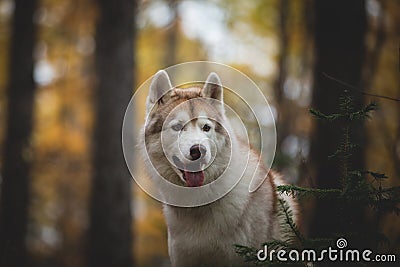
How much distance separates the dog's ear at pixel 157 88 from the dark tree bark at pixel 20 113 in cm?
526

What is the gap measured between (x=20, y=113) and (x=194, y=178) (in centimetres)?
754

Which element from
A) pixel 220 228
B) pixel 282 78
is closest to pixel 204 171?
pixel 220 228

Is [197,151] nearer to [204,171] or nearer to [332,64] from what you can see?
[204,171]

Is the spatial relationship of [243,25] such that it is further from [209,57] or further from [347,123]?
[347,123]

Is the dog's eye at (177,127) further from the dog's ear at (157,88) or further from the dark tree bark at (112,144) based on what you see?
the dark tree bark at (112,144)

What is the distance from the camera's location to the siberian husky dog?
141 inches

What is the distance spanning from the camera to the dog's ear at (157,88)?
12.4 ft

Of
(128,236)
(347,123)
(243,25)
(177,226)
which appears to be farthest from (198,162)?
(243,25)

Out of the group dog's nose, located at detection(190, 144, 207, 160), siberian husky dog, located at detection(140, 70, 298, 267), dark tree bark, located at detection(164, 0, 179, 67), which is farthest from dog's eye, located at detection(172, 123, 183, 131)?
dark tree bark, located at detection(164, 0, 179, 67)

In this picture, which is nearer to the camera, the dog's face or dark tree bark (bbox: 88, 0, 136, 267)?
the dog's face

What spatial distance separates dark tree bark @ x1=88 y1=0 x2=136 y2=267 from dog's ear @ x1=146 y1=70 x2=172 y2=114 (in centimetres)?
469

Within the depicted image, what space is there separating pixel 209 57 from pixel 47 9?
4.83 m

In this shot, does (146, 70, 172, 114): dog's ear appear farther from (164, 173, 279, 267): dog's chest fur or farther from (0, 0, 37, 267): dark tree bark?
(0, 0, 37, 267): dark tree bark

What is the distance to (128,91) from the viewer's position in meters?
8.67
